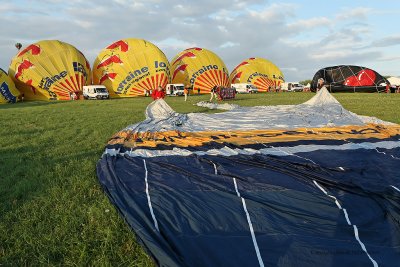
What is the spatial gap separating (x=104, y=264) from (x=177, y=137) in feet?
12.3

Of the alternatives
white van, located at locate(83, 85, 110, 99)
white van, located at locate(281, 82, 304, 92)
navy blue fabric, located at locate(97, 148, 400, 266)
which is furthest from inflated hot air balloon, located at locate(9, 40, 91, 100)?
white van, located at locate(281, 82, 304, 92)

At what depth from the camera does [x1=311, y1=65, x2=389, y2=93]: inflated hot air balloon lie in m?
29.8

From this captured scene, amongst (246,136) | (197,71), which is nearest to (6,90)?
(197,71)

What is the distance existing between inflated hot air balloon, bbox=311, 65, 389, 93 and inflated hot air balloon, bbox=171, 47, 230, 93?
897 cm

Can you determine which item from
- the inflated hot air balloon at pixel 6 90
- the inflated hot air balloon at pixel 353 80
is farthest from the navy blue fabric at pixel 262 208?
the inflated hot air balloon at pixel 353 80

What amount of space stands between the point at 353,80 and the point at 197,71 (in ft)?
44.4

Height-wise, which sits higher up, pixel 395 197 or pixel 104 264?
pixel 395 197

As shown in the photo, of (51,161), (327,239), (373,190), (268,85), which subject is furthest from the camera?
(268,85)

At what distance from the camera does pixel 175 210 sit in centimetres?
296

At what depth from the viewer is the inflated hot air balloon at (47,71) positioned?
2425 centimetres

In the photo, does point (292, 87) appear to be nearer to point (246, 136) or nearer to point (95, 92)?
point (95, 92)

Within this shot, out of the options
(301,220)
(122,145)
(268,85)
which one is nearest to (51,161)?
(122,145)

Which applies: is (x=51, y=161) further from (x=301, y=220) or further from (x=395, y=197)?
(x=395, y=197)

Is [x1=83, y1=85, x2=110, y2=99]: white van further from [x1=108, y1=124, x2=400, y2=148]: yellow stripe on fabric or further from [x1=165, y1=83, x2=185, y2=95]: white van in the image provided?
[x1=108, y1=124, x2=400, y2=148]: yellow stripe on fabric
